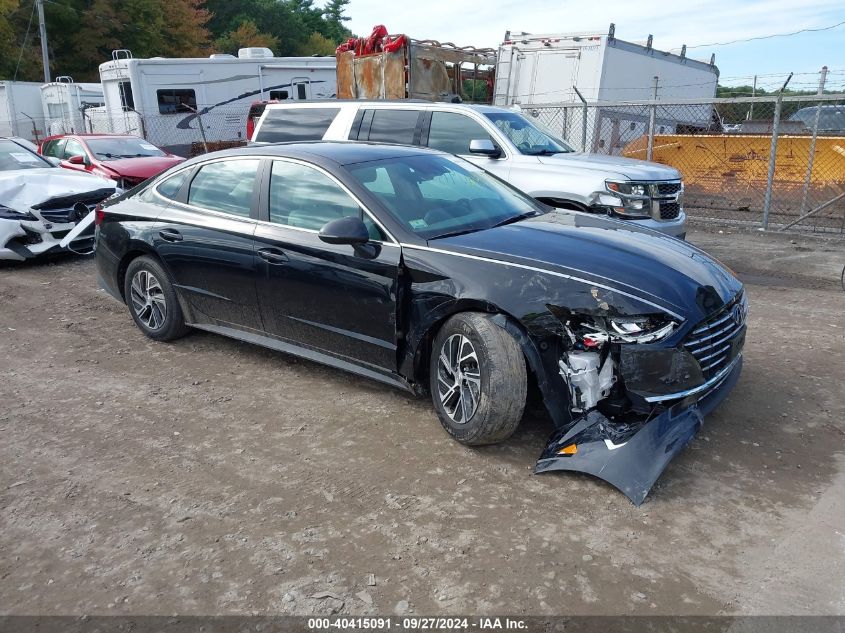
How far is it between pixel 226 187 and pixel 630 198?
167 inches

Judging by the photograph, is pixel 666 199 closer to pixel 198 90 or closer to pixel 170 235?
pixel 170 235

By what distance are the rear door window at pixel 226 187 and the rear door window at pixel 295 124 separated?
327 cm

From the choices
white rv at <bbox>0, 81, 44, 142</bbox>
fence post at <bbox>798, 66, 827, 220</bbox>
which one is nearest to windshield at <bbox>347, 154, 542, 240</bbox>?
fence post at <bbox>798, 66, 827, 220</bbox>

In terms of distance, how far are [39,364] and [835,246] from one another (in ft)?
32.6

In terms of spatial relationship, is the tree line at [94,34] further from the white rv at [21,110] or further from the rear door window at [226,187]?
the rear door window at [226,187]

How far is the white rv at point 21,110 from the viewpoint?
1076 inches

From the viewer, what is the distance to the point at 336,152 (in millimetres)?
4613

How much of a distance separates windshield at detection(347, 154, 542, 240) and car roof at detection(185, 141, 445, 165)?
81mm

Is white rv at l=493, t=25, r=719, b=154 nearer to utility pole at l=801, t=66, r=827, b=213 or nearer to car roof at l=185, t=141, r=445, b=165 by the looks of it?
utility pole at l=801, t=66, r=827, b=213

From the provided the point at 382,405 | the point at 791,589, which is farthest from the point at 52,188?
the point at 791,589

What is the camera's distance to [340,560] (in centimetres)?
284

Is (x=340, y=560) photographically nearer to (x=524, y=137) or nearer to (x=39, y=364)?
(x=39, y=364)

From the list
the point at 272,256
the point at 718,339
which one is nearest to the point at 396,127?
the point at 272,256

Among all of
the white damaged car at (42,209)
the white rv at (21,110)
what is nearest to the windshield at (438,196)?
the white damaged car at (42,209)
